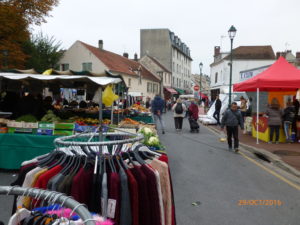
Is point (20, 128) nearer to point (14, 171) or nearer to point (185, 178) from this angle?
point (14, 171)

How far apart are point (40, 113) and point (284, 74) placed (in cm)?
923

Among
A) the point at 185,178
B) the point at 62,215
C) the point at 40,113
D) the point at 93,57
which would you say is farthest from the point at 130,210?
the point at 93,57

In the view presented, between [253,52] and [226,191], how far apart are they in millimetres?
39598

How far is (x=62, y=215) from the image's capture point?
1632mm

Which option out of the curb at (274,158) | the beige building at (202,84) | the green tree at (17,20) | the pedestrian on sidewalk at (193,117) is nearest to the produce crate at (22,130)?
the curb at (274,158)

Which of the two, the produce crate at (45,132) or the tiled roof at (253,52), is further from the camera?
the tiled roof at (253,52)

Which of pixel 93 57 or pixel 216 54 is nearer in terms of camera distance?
pixel 93 57

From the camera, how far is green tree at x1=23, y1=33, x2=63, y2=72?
103 feet

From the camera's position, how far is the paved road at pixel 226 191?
432 cm

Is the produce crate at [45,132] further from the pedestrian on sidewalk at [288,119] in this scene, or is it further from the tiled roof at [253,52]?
the tiled roof at [253,52]

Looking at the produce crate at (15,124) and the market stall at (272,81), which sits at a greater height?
the market stall at (272,81)

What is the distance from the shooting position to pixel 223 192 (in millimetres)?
5504

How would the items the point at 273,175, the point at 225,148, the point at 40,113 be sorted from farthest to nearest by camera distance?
the point at 225,148 < the point at 40,113 < the point at 273,175

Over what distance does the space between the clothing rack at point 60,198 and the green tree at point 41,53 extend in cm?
3183
